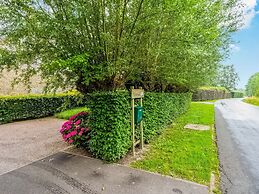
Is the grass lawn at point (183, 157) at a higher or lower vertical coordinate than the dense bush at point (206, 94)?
lower

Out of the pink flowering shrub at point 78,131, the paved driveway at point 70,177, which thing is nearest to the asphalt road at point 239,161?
the paved driveway at point 70,177

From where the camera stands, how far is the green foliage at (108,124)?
3.84 m

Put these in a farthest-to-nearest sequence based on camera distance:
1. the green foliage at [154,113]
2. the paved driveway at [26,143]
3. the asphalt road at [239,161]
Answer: the green foliage at [154,113] < the paved driveway at [26,143] < the asphalt road at [239,161]

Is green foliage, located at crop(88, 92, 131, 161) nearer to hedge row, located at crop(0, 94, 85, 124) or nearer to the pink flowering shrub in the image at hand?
the pink flowering shrub

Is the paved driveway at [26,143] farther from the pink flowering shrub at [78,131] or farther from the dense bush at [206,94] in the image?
the dense bush at [206,94]

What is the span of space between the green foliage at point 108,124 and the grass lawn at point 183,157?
22.0 inches

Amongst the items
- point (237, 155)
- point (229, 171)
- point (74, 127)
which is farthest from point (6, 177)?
point (237, 155)

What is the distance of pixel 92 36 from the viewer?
4.02 meters

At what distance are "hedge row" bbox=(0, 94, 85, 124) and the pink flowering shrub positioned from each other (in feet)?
8.21

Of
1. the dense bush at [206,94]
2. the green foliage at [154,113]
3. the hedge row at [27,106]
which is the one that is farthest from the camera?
the dense bush at [206,94]

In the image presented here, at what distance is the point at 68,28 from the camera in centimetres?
346

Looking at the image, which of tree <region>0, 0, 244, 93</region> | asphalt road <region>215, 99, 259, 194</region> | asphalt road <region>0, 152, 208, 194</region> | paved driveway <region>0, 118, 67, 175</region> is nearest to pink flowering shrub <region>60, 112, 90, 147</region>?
paved driveway <region>0, 118, 67, 175</region>

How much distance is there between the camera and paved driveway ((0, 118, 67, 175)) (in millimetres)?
4102

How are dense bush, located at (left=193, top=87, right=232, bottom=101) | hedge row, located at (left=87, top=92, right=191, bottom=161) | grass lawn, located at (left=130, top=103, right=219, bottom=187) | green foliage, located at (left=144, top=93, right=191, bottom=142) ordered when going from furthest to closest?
dense bush, located at (left=193, top=87, right=232, bottom=101), green foliage, located at (left=144, top=93, right=191, bottom=142), hedge row, located at (left=87, top=92, right=191, bottom=161), grass lawn, located at (left=130, top=103, right=219, bottom=187)
